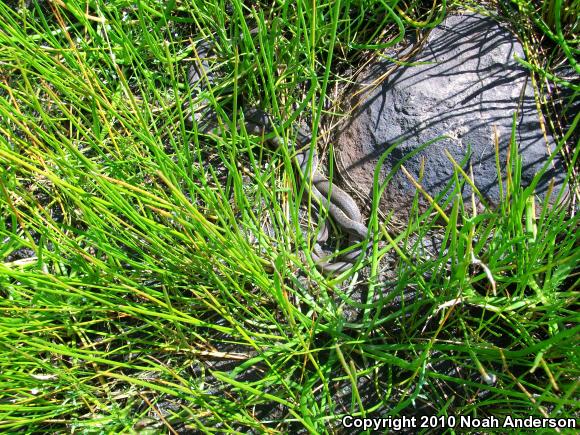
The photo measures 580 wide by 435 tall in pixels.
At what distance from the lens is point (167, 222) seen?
137 centimetres

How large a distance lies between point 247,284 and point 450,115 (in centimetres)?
78

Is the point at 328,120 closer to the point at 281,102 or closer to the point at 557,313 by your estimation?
the point at 281,102

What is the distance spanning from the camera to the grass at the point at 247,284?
108 centimetres

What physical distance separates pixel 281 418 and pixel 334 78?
3.36 feet

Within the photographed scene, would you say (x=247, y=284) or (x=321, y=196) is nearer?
(x=247, y=284)

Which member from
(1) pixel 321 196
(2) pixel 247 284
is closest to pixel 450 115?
(1) pixel 321 196

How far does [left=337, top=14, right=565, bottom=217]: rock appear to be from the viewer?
55.9 inches

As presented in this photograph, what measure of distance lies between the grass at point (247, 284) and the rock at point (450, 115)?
0.07 m

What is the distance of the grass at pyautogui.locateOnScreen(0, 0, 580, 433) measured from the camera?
108 centimetres

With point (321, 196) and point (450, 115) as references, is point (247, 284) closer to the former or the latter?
point (321, 196)

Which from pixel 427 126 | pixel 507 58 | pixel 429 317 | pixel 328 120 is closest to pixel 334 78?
pixel 328 120

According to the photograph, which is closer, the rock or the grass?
the grass

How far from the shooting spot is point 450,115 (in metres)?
1.47

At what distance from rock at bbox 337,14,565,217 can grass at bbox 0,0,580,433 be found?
0.07m
